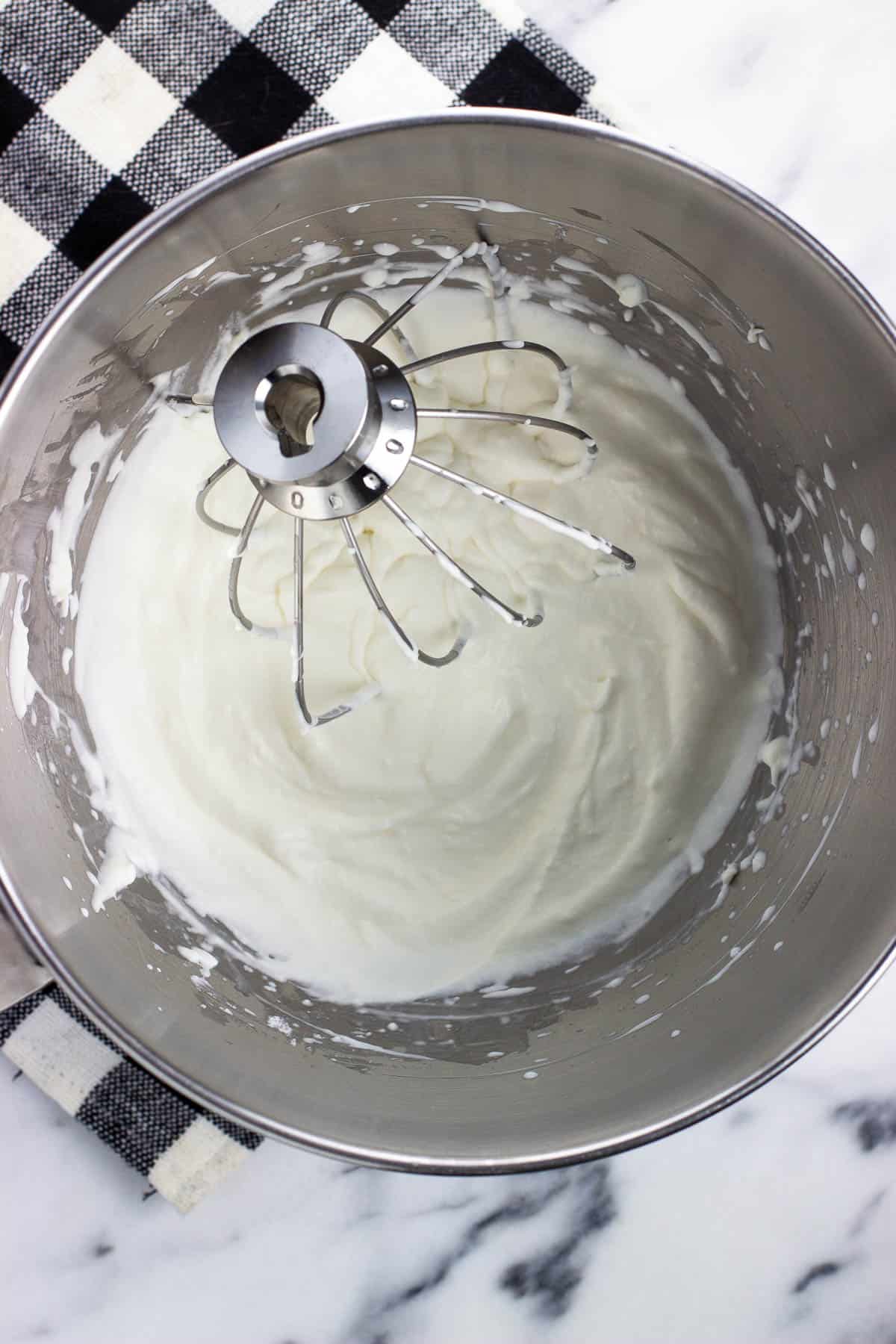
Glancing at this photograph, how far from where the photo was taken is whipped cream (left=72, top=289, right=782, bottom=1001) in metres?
0.93

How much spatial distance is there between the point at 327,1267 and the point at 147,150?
1092 millimetres

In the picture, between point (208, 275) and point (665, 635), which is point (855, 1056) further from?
point (208, 275)

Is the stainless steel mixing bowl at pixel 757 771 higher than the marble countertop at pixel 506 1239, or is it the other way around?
the stainless steel mixing bowl at pixel 757 771

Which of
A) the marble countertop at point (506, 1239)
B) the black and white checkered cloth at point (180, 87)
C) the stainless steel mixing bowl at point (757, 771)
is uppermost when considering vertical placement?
the black and white checkered cloth at point (180, 87)

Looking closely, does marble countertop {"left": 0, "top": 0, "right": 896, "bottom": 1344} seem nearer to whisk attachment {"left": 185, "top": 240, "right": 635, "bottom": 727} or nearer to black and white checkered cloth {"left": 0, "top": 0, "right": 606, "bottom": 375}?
black and white checkered cloth {"left": 0, "top": 0, "right": 606, "bottom": 375}

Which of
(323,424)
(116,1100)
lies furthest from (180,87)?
(116,1100)

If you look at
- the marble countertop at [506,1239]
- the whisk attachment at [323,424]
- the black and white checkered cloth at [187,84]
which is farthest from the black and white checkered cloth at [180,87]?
the whisk attachment at [323,424]

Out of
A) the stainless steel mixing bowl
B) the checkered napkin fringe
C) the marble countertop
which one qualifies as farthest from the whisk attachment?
the marble countertop

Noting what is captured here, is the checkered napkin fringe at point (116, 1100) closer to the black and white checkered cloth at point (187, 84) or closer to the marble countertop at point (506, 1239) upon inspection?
the marble countertop at point (506, 1239)

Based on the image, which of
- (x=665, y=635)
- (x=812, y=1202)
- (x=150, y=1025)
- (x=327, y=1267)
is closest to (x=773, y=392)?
(x=665, y=635)

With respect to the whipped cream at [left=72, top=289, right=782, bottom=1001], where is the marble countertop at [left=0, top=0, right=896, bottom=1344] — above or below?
below

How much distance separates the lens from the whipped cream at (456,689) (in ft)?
3.06

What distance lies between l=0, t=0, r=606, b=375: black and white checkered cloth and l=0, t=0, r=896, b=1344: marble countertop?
107mm

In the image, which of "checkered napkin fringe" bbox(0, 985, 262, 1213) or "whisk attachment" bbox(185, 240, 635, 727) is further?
"checkered napkin fringe" bbox(0, 985, 262, 1213)
